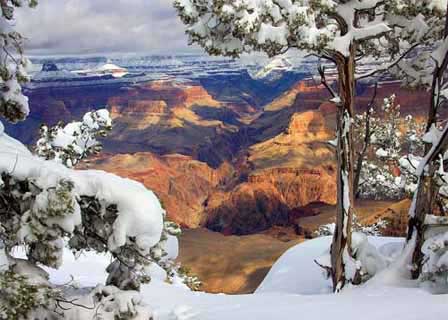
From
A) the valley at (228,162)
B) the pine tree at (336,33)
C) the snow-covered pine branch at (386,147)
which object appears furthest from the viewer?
the valley at (228,162)

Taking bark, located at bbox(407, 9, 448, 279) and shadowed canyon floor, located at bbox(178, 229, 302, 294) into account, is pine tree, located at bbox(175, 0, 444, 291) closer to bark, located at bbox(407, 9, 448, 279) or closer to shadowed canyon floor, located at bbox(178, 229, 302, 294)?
bark, located at bbox(407, 9, 448, 279)

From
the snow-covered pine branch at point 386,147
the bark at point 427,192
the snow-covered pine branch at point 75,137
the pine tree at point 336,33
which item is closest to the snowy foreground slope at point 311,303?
the bark at point 427,192

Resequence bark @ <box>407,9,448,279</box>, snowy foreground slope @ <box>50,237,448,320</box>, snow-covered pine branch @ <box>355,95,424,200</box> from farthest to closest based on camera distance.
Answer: snow-covered pine branch @ <box>355,95,424,200</box>, bark @ <box>407,9,448,279</box>, snowy foreground slope @ <box>50,237,448,320</box>

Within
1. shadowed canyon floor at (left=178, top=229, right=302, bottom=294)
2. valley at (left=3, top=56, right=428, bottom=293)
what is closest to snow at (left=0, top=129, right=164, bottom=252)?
valley at (left=3, top=56, right=428, bottom=293)

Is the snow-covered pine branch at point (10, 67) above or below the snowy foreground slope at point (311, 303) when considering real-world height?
above

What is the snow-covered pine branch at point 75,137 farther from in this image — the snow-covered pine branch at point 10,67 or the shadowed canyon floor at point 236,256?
the shadowed canyon floor at point 236,256

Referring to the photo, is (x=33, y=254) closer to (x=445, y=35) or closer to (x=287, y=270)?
(x=445, y=35)

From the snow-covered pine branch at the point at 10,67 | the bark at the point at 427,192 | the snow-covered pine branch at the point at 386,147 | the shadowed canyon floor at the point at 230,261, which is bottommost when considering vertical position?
the shadowed canyon floor at the point at 230,261

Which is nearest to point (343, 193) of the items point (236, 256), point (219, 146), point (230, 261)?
point (230, 261)

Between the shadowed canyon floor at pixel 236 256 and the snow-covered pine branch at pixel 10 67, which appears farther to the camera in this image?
the shadowed canyon floor at pixel 236 256
